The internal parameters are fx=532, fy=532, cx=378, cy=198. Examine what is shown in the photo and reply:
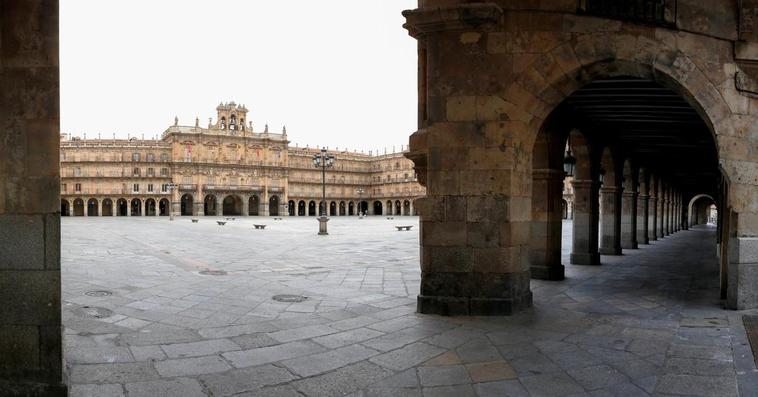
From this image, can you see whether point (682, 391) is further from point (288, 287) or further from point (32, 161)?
point (288, 287)

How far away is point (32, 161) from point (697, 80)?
6.97 m

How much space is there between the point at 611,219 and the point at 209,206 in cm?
7628

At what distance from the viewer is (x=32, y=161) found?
3.50 m

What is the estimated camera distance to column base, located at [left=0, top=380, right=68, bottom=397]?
3.54 m

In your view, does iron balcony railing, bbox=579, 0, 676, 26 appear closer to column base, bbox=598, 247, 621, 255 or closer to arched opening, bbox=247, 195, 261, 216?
column base, bbox=598, 247, 621, 255

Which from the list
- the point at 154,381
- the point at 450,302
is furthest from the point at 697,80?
the point at 154,381

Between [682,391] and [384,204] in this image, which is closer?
[682,391]

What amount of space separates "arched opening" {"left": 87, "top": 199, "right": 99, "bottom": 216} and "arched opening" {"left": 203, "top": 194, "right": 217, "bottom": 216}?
15529 mm

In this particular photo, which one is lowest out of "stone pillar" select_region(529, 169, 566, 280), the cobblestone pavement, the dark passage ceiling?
the cobblestone pavement

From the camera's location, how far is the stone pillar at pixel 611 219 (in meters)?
14.4

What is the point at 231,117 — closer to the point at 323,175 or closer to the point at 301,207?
the point at 301,207

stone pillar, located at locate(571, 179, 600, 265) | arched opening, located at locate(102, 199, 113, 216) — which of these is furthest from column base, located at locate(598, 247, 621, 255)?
arched opening, located at locate(102, 199, 113, 216)

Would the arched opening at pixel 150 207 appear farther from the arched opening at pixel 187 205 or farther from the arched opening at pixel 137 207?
the arched opening at pixel 187 205

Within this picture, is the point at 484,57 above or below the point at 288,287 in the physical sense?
above
